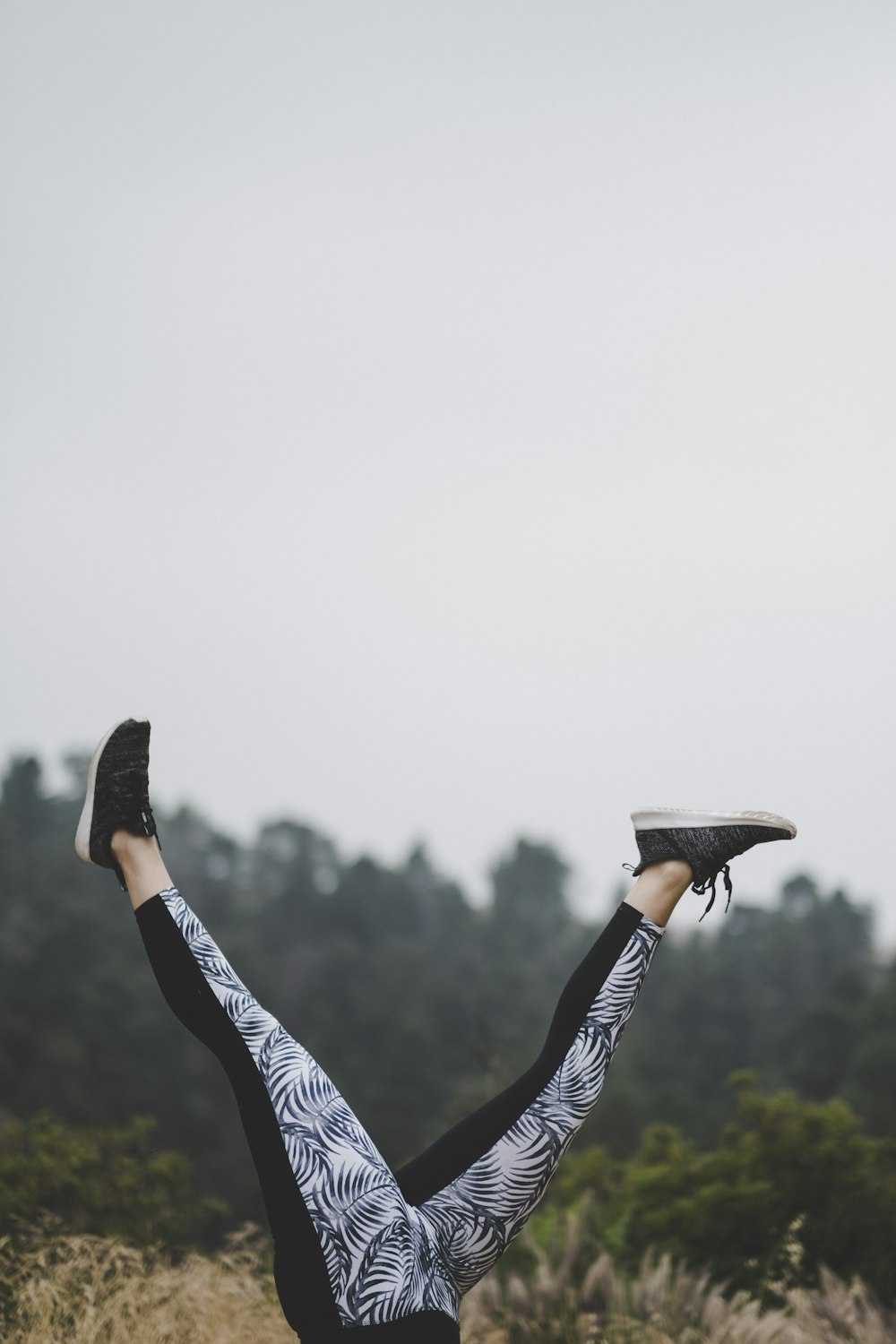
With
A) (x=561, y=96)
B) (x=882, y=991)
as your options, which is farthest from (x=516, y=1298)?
(x=882, y=991)

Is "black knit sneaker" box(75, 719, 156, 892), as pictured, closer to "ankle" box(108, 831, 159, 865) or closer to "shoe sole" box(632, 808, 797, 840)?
"ankle" box(108, 831, 159, 865)

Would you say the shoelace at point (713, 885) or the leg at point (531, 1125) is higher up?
the shoelace at point (713, 885)

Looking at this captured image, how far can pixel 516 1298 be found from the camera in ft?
14.5

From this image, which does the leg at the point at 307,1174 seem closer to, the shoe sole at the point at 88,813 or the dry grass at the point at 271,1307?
the shoe sole at the point at 88,813

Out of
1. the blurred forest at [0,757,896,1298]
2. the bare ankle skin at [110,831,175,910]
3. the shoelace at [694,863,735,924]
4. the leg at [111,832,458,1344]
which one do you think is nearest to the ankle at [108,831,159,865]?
the bare ankle skin at [110,831,175,910]

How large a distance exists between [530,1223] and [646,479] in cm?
909

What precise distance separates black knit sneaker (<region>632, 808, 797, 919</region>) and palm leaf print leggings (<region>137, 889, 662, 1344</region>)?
0.54ft

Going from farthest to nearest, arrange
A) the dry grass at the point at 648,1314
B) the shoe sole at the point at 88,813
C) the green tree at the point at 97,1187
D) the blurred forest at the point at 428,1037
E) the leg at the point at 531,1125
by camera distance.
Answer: the blurred forest at the point at 428,1037 < the green tree at the point at 97,1187 < the dry grass at the point at 648,1314 < the shoe sole at the point at 88,813 < the leg at the point at 531,1125

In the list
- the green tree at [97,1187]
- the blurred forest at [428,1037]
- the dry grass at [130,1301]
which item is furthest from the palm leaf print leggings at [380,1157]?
the blurred forest at [428,1037]

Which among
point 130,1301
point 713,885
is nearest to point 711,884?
point 713,885

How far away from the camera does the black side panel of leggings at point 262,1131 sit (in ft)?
6.91

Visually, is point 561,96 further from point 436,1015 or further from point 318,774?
point 318,774

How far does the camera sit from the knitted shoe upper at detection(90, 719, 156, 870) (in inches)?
99.5

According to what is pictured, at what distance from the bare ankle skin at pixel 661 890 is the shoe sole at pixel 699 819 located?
0.08 m
